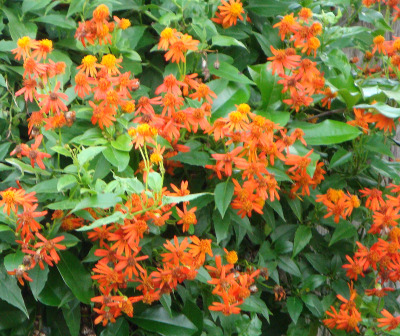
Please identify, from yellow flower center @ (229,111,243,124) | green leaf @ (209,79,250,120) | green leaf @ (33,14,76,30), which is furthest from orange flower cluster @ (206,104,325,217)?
green leaf @ (33,14,76,30)

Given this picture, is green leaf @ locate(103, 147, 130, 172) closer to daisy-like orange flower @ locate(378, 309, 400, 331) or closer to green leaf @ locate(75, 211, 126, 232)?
green leaf @ locate(75, 211, 126, 232)

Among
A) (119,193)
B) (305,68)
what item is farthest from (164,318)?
(305,68)

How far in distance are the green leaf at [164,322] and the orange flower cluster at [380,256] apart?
1.13ft

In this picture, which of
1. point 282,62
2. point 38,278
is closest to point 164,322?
point 38,278

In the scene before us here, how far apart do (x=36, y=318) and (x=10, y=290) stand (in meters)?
0.18

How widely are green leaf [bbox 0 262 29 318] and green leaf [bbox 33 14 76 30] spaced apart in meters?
0.60

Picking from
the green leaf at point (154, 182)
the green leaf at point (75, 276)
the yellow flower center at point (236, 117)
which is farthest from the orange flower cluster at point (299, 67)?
the green leaf at point (75, 276)

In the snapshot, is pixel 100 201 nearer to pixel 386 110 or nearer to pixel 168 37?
pixel 168 37

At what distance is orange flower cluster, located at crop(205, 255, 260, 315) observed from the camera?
1.22 m

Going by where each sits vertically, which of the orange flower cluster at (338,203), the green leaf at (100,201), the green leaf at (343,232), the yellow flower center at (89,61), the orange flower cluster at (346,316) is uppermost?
the yellow flower center at (89,61)

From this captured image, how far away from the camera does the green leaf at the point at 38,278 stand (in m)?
1.15

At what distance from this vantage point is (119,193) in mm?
1064

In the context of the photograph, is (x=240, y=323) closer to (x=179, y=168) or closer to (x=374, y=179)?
(x=179, y=168)

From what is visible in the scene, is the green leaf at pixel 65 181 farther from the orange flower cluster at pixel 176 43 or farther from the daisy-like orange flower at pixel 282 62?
the daisy-like orange flower at pixel 282 62
